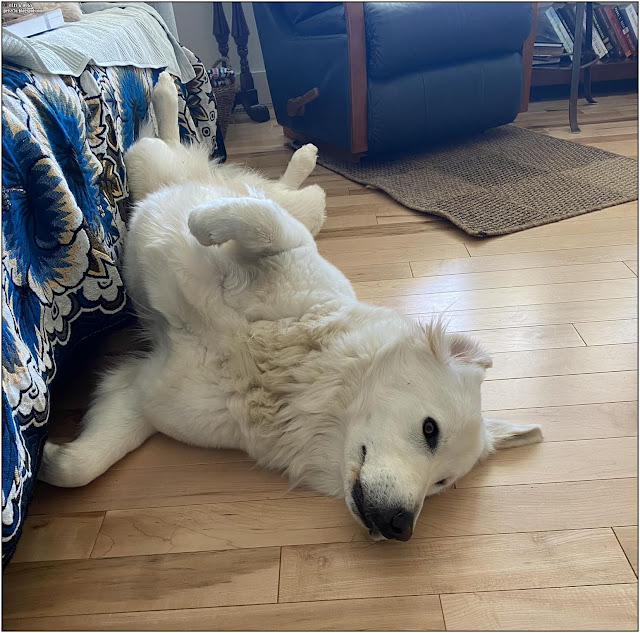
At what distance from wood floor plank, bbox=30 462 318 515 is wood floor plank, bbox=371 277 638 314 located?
81 centimetres

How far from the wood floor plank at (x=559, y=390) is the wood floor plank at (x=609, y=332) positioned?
15 centimetres

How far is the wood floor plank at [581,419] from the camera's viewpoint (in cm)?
141

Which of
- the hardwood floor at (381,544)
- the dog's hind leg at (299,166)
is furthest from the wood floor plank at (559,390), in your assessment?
the dog's hind leg at (299,166)

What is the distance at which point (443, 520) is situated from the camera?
3.99 ft

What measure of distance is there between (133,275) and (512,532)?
1.12 metres

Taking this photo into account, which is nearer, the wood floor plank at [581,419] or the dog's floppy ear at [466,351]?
the dog's floppy ear at [466,351]

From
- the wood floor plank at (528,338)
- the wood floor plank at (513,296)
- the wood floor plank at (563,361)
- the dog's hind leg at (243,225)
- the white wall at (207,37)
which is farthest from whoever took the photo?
the white wall at (207,37)

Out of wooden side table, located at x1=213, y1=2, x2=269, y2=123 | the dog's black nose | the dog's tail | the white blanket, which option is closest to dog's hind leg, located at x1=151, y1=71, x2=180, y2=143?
the dog's tail

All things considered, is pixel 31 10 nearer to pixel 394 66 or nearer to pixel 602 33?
pixel 394 66

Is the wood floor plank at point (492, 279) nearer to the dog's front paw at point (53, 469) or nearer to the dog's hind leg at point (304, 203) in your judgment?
the dog's hind leg at point (304, 203)

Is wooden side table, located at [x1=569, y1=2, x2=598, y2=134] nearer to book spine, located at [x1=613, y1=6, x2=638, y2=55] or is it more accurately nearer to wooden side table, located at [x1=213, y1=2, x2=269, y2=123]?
book spine, located at [x1=613, y1=6, x2=638, y2=55]

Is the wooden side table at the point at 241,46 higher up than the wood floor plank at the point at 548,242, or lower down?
higher up

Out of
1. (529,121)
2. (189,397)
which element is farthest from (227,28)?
(189,397)

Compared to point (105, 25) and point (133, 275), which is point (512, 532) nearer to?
point (133, 275)
